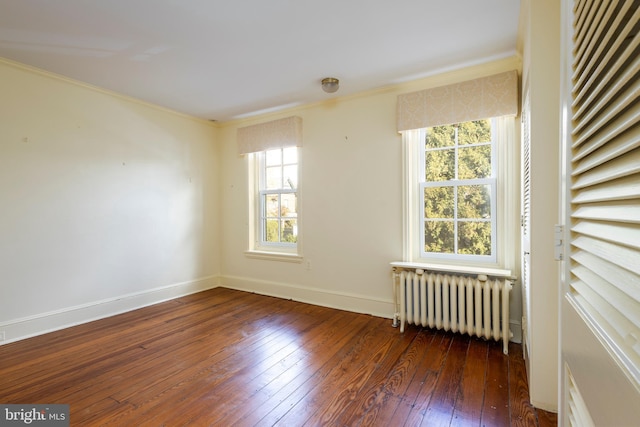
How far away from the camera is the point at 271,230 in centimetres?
433

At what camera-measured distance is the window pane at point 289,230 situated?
4055mm

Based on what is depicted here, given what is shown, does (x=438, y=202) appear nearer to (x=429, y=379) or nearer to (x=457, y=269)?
(x=457, y=269)

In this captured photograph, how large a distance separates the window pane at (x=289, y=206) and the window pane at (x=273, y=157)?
50cm

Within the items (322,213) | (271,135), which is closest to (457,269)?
(322,213)

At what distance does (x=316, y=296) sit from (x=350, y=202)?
1.25 metres

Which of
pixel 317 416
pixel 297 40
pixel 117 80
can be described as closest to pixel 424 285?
pixel 317 416

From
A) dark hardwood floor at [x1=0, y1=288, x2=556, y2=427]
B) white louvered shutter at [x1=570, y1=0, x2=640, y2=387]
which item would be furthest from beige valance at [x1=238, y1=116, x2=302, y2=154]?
white louvered shutter at [x1=570, y1=0, x2=640, y2=387]

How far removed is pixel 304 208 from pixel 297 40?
6.45ft

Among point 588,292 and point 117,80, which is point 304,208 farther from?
point 588,292

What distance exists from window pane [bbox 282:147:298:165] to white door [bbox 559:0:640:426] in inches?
131

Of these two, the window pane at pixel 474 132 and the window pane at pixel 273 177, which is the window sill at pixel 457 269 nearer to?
the window pane at pixel 474 132

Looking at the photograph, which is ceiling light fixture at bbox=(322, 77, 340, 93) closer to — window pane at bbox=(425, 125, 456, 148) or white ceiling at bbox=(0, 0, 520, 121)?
white ceiling at bbox=(0, 0, 520, 121)

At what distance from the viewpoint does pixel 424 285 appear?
9.15 feet

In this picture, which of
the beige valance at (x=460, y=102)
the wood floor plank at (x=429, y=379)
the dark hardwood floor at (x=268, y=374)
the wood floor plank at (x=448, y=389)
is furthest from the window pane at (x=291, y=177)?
the wood floor plank at (x=448, y=389)
